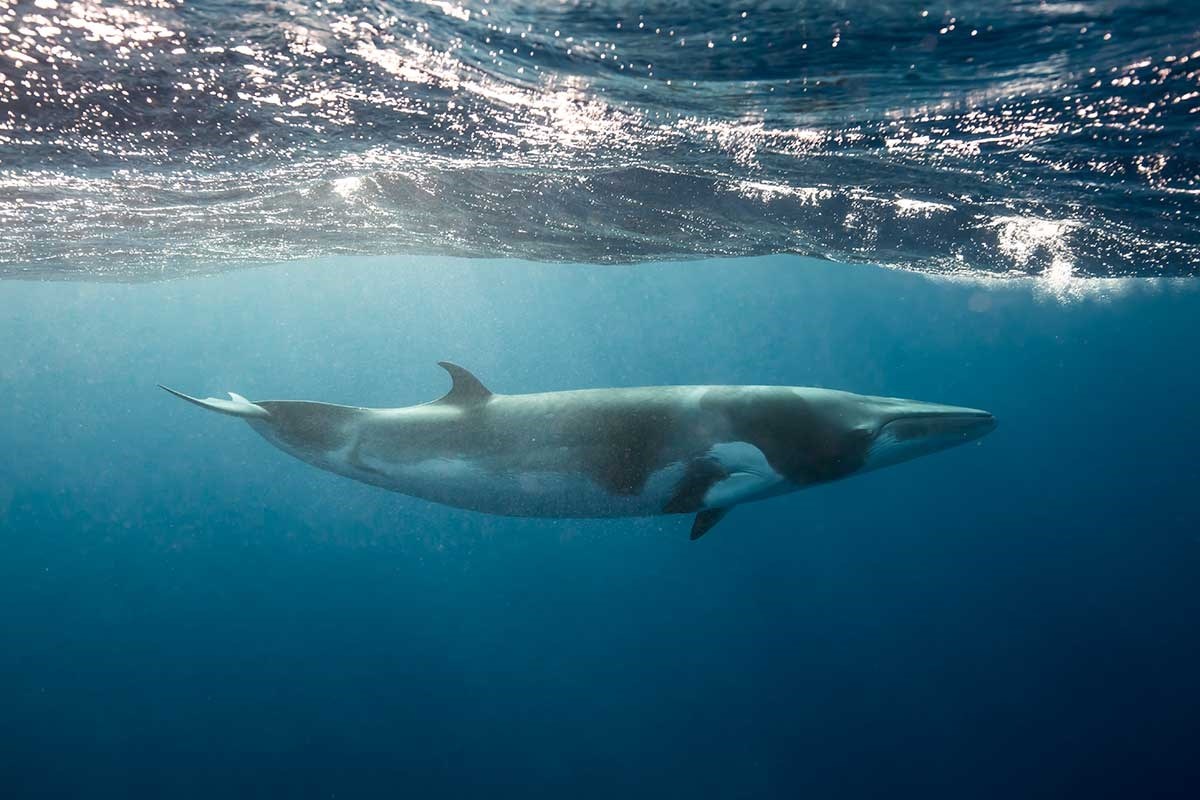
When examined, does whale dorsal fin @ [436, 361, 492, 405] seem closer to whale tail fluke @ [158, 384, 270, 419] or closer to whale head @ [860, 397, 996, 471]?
whale tail fluke @ [158, 384, 270, 419]

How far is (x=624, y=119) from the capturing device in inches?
305

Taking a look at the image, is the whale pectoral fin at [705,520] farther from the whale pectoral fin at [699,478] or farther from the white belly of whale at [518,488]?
the whale pectoral fin at [699,478]

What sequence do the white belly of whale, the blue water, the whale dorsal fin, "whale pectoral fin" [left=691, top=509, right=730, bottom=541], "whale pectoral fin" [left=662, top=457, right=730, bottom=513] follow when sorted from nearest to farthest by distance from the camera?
the blue water, "whale pectoral fin" [left=662, top=457, right=730, bottom=513], the white belly of whale, the whale dorsal fin, "whale pectoral fin" [left=691, top=509, right=730, bottom=541]

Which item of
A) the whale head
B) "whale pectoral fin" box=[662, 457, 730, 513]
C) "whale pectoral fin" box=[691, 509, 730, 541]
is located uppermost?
the whale head

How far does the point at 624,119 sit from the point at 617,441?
12.7 feet

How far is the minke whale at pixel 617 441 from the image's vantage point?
268 inches

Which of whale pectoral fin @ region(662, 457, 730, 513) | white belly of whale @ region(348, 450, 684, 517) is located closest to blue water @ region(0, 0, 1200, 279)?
whale pectoral fin @ region(662, 457, 730, 513)

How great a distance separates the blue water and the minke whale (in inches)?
122

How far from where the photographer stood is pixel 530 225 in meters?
14.8

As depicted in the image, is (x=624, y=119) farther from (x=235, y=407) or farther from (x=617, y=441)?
(x=235, y=407)

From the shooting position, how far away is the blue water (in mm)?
5109

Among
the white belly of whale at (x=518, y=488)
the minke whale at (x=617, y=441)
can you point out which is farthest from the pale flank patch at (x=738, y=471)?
the white belly of whale at (x=518, y=488)

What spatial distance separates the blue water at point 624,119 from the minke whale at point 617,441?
311cm

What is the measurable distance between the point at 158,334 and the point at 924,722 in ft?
418
